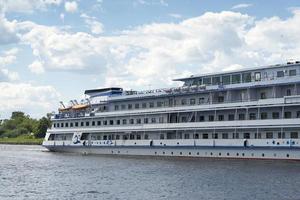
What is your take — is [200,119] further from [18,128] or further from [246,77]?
[18,128]

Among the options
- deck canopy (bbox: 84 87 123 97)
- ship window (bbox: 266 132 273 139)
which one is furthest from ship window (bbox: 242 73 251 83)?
deck canopy (bbox: 84 87 123 97)

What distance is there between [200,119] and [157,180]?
21.3 m

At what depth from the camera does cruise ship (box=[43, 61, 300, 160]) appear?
54.0 m

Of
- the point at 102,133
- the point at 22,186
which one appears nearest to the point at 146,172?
the point at 22,186

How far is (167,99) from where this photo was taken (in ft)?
217

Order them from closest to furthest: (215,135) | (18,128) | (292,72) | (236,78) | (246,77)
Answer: (292,72), (246,77), (215,135), (236,78), (18,128)

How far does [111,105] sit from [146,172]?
86.6ft

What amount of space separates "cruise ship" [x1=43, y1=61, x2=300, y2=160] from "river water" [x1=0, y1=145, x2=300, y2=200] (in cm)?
225

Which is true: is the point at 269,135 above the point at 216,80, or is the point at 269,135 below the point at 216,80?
below

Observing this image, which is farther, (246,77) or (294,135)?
(246,77)

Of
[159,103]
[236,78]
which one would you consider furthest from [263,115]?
[159,103]

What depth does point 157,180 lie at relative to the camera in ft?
137

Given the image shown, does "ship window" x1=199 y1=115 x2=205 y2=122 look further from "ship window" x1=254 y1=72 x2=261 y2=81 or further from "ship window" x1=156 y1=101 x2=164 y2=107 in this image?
"ship window" x1=254 y1=72 x2=261 y2=81

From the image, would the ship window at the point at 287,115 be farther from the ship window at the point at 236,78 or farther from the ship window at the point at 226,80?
the ship window at the point at 226,80
